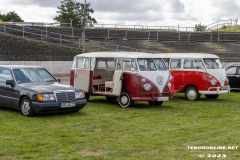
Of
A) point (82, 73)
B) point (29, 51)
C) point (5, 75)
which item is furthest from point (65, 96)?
point (29, 51)

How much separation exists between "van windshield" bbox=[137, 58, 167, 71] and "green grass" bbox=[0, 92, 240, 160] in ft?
4.58

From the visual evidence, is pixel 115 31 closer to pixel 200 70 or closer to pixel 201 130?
pixel 200 70

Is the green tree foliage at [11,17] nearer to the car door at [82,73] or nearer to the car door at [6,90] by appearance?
the car door at [82,73]

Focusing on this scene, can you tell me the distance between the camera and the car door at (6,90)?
13.5 meters

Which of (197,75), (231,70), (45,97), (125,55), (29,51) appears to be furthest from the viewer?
(29,51)

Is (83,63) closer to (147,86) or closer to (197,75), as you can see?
(147,86)

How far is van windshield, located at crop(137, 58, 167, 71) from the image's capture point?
15335 millimetres

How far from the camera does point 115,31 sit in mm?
49500

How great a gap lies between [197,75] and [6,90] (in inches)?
317

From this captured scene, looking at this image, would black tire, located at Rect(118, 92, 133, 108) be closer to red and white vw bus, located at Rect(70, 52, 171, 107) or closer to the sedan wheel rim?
red and white vw bus, located at Rect(70, 52, 171, 107)

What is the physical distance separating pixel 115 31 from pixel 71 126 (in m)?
38.7

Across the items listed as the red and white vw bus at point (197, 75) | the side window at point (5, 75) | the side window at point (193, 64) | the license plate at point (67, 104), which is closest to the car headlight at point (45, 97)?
the license plate at point (67, 104)

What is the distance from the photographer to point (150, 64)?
15.5m

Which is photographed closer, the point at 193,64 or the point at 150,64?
the point at 150,64
